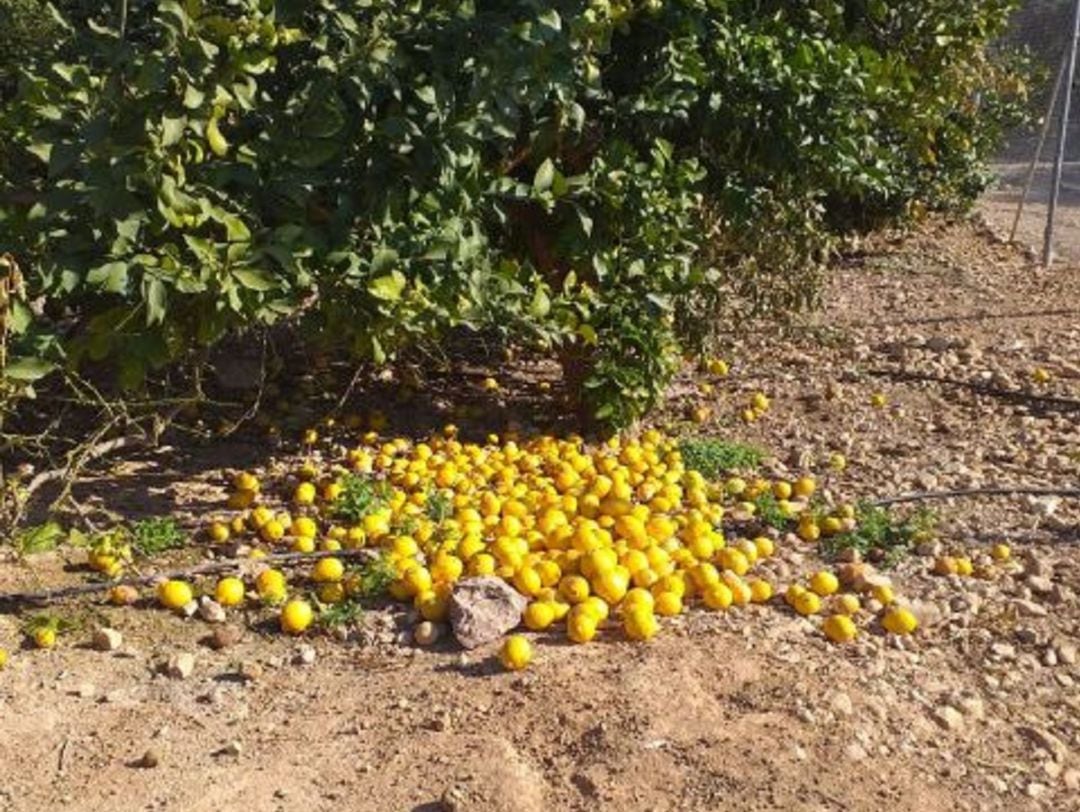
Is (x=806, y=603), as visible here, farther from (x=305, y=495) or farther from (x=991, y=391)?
(x=991, y=391)

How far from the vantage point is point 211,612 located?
11.3ft

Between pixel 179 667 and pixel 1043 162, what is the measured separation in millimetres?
21030

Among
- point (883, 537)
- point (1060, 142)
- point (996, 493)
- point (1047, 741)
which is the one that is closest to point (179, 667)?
point (1047, 741)

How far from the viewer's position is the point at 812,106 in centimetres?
432

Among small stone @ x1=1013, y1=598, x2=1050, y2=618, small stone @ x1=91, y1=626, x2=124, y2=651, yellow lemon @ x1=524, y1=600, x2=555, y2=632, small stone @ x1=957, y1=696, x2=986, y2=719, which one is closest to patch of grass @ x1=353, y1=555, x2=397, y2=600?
yellow lemon @ x1=524, y1=600, x2=555, y2=632

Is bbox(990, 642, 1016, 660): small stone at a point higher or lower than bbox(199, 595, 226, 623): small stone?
higher

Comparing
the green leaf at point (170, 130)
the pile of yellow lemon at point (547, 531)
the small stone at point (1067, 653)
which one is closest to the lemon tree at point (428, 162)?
the green leaf at point (170, 130)

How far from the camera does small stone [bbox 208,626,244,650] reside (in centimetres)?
331

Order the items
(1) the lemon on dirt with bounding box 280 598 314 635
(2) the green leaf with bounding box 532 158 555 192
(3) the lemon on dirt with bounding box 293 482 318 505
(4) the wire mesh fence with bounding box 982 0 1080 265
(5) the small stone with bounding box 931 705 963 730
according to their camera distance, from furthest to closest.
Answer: (4) the wire mesh fence with bounding box 982 0 1080 265 → (3) the lemon on dirt with bounding box 293 482 318 505 → (2) the green leaf with bounding box 532 158 555 192 → (1) the lemon on dirt with bounding box 280 598 314 635 → (5) the small stone with bounding box 931 705 963 730

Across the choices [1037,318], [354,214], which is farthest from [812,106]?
[1037,318]

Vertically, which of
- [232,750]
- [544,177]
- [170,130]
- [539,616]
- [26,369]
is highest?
[170,130]

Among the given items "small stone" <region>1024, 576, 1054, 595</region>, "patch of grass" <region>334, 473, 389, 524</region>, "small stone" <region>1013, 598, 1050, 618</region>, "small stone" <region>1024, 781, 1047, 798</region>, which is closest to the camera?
"small stone" <region>1024, 781, 1047, 798</region>

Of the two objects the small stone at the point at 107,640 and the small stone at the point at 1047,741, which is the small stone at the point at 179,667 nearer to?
the small stone at the point at 107,640

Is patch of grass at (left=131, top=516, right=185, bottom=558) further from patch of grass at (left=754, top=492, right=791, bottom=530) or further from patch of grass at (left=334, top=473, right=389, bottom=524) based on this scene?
patch of grass at (left=754, top=492, right=791, bottom=530)
